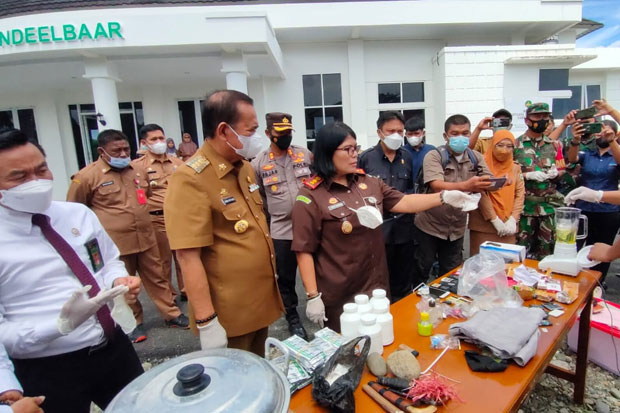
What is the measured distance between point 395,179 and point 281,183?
3.48ft

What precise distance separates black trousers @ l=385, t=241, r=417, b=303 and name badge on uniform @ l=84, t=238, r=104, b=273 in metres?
2.32

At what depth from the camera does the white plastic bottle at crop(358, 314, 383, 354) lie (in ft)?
4.39

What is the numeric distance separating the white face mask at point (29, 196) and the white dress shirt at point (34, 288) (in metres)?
0.05

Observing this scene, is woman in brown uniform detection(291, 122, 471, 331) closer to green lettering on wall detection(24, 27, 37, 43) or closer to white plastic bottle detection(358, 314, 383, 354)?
white plastic bottle detection(358, 314, 383, 354)

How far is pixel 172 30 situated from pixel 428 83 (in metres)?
6.82

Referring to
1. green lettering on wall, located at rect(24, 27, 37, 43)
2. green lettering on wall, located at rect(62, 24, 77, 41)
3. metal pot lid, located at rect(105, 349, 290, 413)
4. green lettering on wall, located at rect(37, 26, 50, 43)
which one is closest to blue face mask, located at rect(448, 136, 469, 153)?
metal pot lid, located at rect(105, 349, 290, 413)

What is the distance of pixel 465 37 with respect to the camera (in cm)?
950

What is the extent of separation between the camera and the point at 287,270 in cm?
305

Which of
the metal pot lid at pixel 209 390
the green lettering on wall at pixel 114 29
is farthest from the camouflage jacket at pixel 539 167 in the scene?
the green lettering on wall at pixel 114 29

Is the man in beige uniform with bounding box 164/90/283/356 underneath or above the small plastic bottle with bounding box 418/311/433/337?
above

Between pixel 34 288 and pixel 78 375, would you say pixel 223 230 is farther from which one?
pixel 78 375

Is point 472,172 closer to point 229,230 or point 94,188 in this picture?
point 229,230

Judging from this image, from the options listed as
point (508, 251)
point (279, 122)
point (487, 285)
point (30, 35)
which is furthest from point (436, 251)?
point (30, 35)

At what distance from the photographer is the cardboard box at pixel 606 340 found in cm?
225
